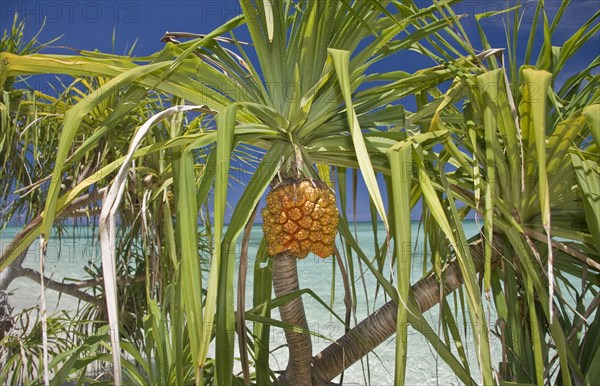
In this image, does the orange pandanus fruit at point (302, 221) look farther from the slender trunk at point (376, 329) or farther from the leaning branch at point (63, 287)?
the leaning branch at point (63, 287)

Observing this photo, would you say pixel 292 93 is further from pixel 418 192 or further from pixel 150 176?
pixel 150 176

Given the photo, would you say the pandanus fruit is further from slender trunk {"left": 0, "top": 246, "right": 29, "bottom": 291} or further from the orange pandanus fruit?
slender trunk {"left": 0, "top": 246, "right": 29, "bottom": 291}

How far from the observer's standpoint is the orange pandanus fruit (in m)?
0.93

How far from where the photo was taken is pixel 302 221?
926mm

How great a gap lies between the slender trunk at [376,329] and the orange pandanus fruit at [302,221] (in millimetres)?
285

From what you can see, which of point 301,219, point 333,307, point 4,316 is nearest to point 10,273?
point 4,316

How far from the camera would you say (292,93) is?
3.35 ft

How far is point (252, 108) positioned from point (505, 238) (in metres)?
0.63

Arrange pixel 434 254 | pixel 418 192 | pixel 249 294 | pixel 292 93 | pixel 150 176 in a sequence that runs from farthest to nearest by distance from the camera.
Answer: pixel 249 294 < pixel 150 176 < pixel 418 192 < pixel 434 254 < pixel 292 93

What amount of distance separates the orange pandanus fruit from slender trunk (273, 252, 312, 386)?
0.08 metres

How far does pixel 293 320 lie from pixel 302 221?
0.30m

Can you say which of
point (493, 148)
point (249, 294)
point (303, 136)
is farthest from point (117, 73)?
point (249, 294)

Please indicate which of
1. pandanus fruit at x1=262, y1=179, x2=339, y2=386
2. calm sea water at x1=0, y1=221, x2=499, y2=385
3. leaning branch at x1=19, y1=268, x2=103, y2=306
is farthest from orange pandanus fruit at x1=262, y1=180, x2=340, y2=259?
leaning branch at x1=19, y1=268, x2=103, y2=306

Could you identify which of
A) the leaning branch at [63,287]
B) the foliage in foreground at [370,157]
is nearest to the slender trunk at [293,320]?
the foliage in foreground at [370,157]
